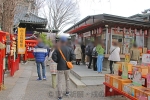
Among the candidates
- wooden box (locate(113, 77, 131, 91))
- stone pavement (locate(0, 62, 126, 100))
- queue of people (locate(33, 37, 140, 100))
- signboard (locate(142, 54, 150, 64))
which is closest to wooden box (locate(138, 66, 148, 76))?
signboard (locate(142, 54, 150, 64))

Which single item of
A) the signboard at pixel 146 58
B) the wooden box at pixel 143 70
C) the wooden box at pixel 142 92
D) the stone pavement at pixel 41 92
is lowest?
the stone pavement at pixel 41 92

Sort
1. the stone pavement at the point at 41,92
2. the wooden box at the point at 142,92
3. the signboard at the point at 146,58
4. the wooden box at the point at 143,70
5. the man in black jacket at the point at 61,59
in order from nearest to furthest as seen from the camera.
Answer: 1. the wooden box at the point at 142,92
2. the wooden box at the point at 143,70
3. the signboard at the point at 146,58
4. the man in black jacket at the point at 61,59
5. the stone pavement at the point at 41,92

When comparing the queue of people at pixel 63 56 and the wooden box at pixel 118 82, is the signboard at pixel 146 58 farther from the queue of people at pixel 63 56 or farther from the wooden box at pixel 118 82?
the queue of people at pixel 63 56

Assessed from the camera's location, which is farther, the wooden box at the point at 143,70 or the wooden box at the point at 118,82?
the wooden box at the point at 118,82

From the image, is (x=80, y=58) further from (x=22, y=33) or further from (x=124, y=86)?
(x=124, y=86)

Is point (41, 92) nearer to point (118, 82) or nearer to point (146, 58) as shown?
point (118, 82)

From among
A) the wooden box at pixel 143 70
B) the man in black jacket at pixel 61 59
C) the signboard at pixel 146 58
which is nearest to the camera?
the wooden box at pixel 143 70

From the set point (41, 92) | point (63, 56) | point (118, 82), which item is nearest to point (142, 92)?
point (118, 82)

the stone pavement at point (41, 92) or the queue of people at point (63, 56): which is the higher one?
the queue of people at point (63, 56)

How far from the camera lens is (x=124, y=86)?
4754 mm

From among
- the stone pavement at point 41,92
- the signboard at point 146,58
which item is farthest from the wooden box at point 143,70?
the stone pavement at point 41,92

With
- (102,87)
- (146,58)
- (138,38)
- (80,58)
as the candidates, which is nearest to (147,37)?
(138,38)

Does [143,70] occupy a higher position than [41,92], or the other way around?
[143,70]

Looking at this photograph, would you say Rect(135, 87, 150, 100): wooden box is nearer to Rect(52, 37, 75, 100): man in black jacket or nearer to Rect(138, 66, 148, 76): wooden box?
Rect(138, 66, 148, 76): wooden box
